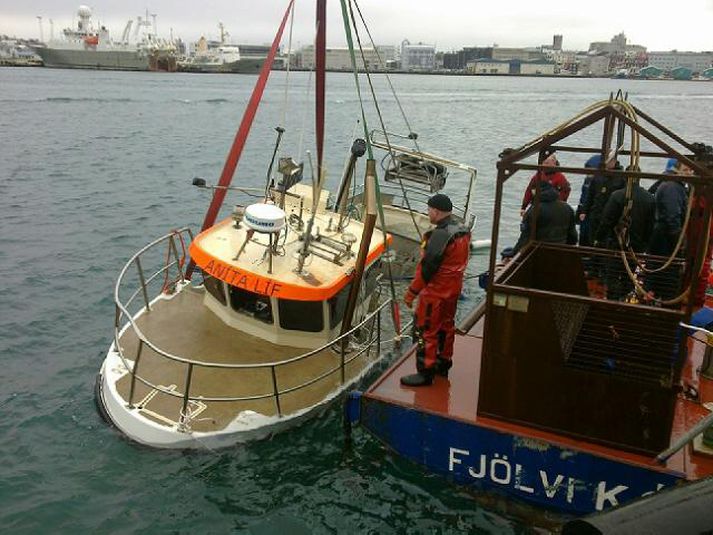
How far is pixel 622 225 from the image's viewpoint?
28.5 ft

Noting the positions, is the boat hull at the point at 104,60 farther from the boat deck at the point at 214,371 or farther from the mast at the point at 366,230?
the mast at the point at 366,230

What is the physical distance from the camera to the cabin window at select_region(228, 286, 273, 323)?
9.39 m

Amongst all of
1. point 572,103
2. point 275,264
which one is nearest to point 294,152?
point 275,264

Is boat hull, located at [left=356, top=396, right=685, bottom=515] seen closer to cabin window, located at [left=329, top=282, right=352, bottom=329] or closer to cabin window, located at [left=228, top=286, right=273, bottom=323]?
cabin window, located at [left=329, top=282, right=352, bottom=329]

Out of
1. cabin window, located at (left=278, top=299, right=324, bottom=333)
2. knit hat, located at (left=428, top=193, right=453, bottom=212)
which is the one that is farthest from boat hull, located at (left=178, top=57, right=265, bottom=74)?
knit hat, located at (left=428, top=193, right=453, bottom=212)

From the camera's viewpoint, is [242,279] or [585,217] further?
[585,217]

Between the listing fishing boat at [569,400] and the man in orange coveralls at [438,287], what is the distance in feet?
1.22

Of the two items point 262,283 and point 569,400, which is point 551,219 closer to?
point 569,400

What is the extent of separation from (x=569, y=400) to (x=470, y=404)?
3.88ft

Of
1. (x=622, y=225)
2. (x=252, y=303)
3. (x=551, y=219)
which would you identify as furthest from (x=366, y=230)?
(x=622, y=225)

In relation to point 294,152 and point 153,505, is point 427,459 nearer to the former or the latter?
point 153,505

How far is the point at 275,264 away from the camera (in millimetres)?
9203

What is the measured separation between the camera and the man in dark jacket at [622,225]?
8641mm

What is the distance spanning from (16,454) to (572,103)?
86.1 metres
